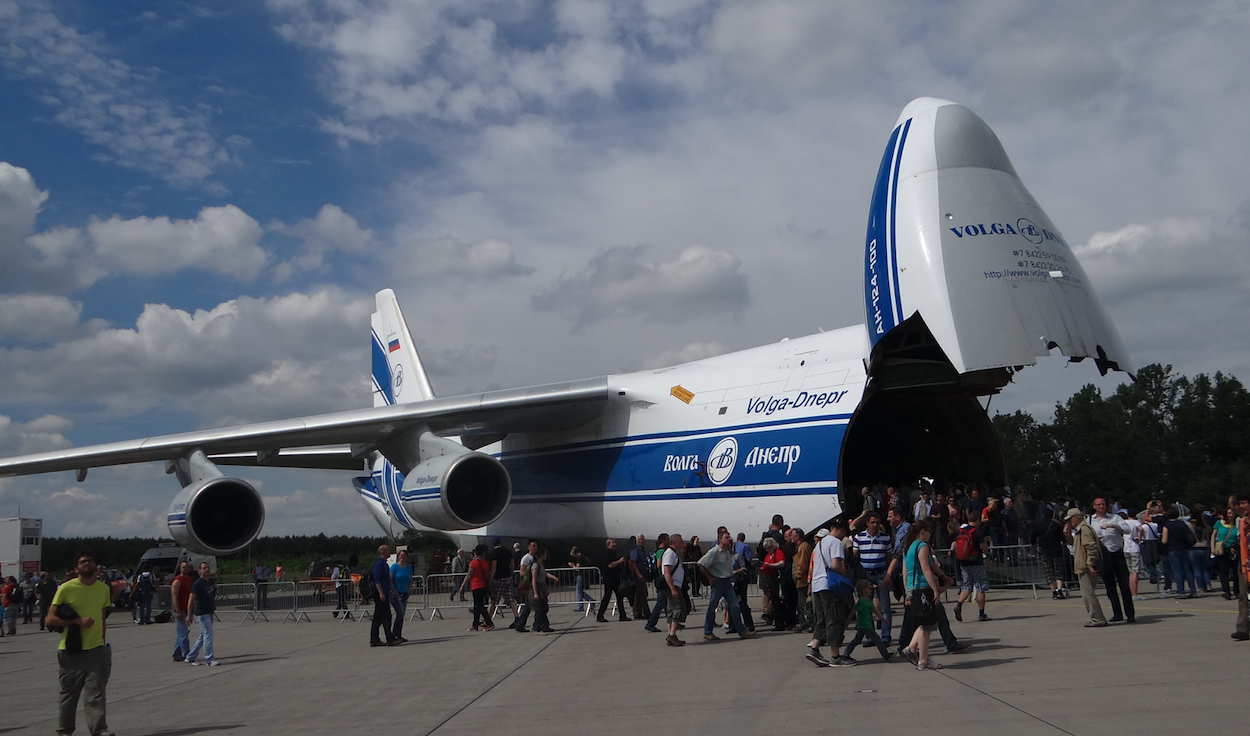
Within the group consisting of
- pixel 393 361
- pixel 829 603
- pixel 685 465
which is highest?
pixel 393 361

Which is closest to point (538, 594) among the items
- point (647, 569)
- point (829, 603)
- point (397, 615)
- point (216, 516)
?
point (647, 569)

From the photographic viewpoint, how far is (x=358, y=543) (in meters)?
72.1

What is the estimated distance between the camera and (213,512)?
1664cm

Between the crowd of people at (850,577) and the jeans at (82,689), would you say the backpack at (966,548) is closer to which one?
the crowd of people at (850,577)

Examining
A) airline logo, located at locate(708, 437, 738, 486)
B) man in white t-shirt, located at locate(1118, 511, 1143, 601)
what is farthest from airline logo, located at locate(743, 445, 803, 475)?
man in white t-shirt, located at locate(1118, 511, 1143, 601)

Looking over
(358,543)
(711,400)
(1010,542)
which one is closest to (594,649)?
(711,400)

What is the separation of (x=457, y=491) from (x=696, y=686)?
8.94m

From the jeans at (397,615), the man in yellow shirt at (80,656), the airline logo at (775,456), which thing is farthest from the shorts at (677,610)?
the man in yellow shirt at (80,656)

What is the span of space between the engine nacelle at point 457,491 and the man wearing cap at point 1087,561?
8818 mm

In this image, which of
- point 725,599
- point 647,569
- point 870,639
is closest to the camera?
point 870,639

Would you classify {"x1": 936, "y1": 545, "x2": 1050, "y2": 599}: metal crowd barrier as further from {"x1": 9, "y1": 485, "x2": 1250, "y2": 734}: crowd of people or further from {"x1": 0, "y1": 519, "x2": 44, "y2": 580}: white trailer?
{"x1": 0, "y1": 519, "x2": 44, "y2": 580}: white trailer

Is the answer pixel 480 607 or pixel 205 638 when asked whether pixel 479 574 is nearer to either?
pixel 480 607

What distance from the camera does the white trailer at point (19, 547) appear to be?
28.8m

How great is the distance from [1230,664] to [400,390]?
801 inches
